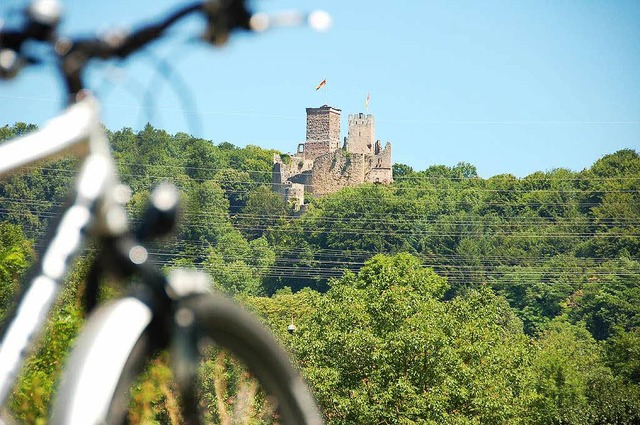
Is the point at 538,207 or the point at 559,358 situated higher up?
the point at 538,207

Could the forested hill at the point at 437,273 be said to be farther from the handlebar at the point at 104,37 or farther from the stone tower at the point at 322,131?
the stone tower at the point at 322,131

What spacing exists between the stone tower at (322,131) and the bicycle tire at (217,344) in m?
122

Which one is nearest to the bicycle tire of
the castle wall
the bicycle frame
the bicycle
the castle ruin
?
the bicycle

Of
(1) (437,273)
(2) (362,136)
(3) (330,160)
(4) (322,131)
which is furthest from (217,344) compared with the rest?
(4) (322,131)

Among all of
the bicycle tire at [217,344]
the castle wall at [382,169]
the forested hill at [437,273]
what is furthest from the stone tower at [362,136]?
the bicycle tire at [217,344]

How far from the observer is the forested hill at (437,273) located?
30.9 m

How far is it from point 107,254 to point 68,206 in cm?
10

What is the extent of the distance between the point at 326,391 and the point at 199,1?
3053 centimetres

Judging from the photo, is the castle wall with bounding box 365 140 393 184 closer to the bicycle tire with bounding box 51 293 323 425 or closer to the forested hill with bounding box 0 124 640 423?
the forested hill with bounding box 0 124 640 423

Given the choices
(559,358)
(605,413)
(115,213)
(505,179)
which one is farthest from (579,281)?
(115,213)

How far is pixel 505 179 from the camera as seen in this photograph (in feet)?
373

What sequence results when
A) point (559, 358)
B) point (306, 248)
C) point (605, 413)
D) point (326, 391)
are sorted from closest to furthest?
point (326, 391) < point (605, 413) < point (559, 358) < point (306, 248)

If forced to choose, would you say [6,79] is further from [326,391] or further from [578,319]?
[578,319]

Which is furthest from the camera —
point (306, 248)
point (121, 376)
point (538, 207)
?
point (538, 207)
